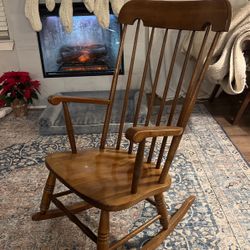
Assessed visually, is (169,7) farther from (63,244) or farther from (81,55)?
(81,55)

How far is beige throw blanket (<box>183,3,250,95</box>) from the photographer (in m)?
2.07

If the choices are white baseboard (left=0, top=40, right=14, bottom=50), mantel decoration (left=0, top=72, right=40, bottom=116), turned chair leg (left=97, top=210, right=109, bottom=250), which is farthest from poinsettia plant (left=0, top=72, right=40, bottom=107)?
turned chair leg (left=97, top=210, right=109, bottom=250)

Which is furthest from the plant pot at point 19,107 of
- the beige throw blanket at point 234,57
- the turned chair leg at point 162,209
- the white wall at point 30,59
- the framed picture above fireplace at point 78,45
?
the turned chair leg at point 162,209

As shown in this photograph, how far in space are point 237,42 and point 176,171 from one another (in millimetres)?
1036

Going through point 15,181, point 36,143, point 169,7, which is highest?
point 169,7

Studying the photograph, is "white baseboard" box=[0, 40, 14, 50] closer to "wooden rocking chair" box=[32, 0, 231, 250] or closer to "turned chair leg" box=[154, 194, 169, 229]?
"wooden rocking chair" box=[32, 0, 231, 250]

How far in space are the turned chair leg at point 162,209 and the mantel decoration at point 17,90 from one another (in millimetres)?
1760

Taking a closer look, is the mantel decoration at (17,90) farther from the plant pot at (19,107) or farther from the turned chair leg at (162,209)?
the turned chair leg at (162,209)

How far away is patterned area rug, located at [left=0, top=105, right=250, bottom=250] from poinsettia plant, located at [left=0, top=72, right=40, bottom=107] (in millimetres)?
568

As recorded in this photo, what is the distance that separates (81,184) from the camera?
1073 mm

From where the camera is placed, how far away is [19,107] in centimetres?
266

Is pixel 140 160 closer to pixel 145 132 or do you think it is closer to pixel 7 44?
pixel 145 132

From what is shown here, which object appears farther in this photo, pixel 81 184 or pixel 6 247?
pixel 6 247

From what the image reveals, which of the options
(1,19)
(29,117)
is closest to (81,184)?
(29,117)
